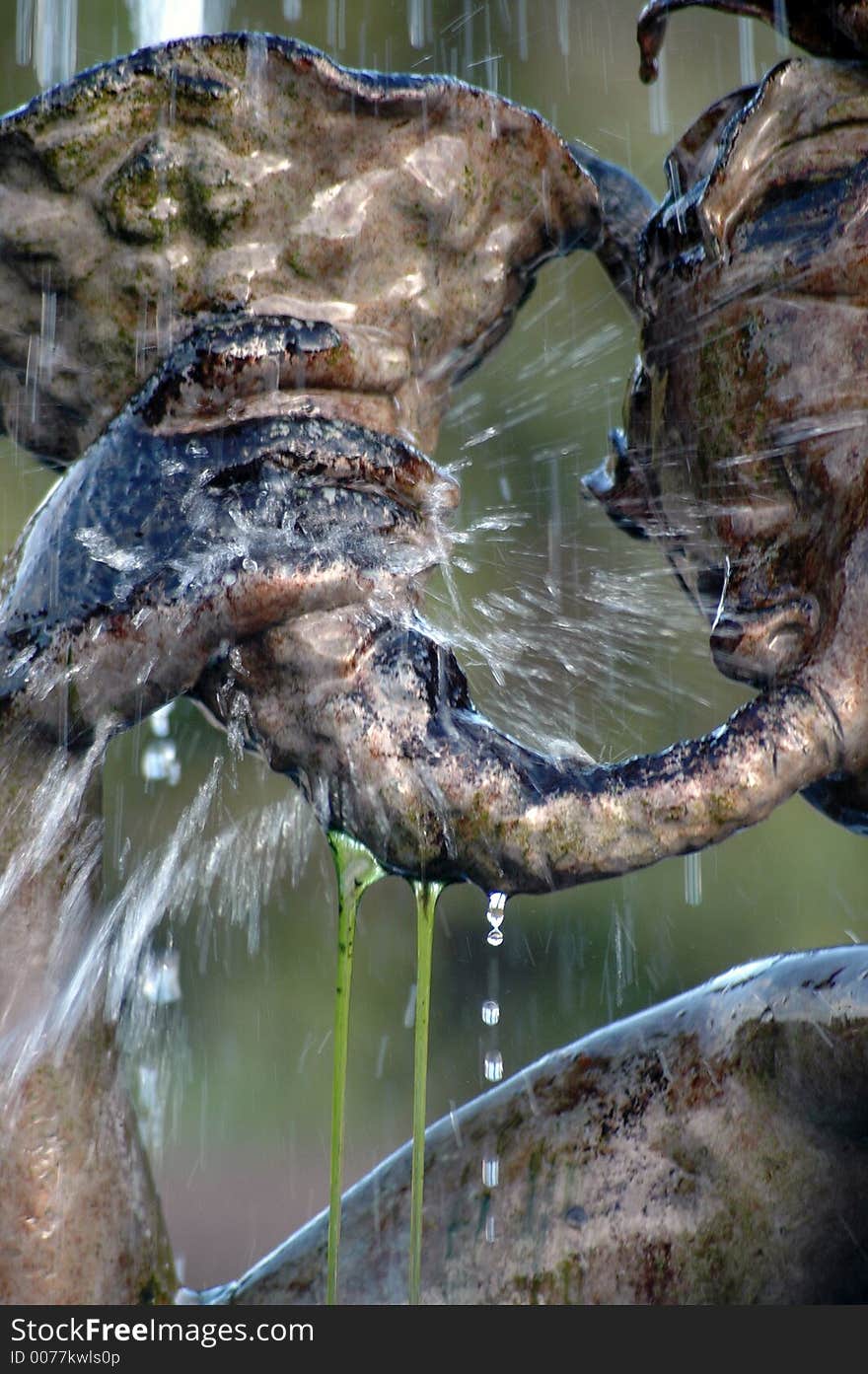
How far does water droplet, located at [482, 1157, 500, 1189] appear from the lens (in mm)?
1820

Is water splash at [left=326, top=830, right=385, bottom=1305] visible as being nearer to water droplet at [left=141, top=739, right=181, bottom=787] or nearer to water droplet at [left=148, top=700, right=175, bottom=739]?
water droplet at [left=148, top=700, right=175, bottom=739]

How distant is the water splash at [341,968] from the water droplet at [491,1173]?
17 centimetres

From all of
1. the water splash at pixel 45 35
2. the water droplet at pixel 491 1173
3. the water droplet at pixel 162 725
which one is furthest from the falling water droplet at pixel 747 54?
the water droplet at pixel 491 1173

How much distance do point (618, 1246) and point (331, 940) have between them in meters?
5.03

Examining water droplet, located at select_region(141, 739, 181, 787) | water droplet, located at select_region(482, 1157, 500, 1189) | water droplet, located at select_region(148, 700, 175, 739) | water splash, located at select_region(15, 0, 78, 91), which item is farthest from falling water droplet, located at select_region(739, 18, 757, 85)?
water droplet, located at select_region(482, 1157, 500, 1189)

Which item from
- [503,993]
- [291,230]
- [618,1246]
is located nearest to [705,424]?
[291,230]

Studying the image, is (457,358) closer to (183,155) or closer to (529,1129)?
(183,155)

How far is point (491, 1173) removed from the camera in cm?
183

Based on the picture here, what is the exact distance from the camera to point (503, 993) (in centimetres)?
672

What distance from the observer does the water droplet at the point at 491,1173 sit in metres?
1.82

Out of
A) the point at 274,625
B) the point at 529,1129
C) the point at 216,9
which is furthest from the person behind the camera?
the point at 216,9

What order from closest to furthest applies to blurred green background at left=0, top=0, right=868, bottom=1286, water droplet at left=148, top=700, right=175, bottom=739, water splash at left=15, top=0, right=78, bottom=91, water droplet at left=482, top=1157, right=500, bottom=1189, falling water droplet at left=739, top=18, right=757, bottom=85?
1. water droplet at left=482, top=1157, right=500, bottom=1189
2. water droplet at left=148, top=700, right=175, bottom=739
3. blurred green background at left=0, top=0, right=868, bottom=1286
4. water splash at left=15, top=0, right=78, bottom=91
5. falling water droplet at left=739, top=18, right=757, bottom=85

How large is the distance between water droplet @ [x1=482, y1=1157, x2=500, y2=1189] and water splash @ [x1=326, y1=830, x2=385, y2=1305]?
0.55ft

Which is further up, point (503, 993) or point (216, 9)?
point (216, 9)
